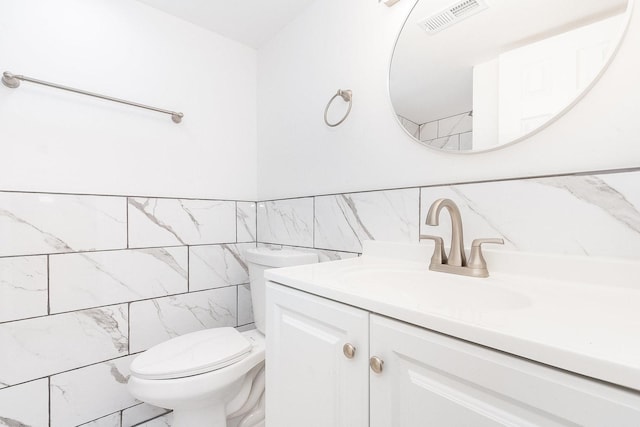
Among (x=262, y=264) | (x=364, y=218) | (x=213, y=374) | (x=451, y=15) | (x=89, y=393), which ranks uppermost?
(x=451, y=15)

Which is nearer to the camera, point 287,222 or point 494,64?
point 494,64

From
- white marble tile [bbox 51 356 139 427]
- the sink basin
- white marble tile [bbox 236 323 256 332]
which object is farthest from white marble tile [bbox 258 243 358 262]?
white marble tile [bbox 51 356 139 427]

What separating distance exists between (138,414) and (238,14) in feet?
6.62

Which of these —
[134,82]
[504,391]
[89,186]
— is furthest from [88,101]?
[504,391]

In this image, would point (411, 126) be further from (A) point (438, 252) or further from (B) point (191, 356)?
(B) point (191, 356)

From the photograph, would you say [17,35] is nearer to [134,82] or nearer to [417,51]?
[134,82]

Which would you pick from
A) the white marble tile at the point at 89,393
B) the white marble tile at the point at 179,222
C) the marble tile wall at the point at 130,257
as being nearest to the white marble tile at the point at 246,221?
the white marble tile at the point at 179,222

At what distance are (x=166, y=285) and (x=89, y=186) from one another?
564 mm

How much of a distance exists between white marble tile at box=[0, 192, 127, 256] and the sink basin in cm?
113

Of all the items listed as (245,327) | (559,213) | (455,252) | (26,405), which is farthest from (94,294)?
(559,213)

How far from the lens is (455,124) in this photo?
→ 0.95 metres

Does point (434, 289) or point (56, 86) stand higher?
point (56, 86)

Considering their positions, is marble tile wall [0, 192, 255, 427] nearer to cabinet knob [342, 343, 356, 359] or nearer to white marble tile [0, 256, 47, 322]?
white marble tile [0, 256, 47, 322]

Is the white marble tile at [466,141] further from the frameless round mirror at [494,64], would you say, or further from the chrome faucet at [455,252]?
the chrome faucet at [455,252]
